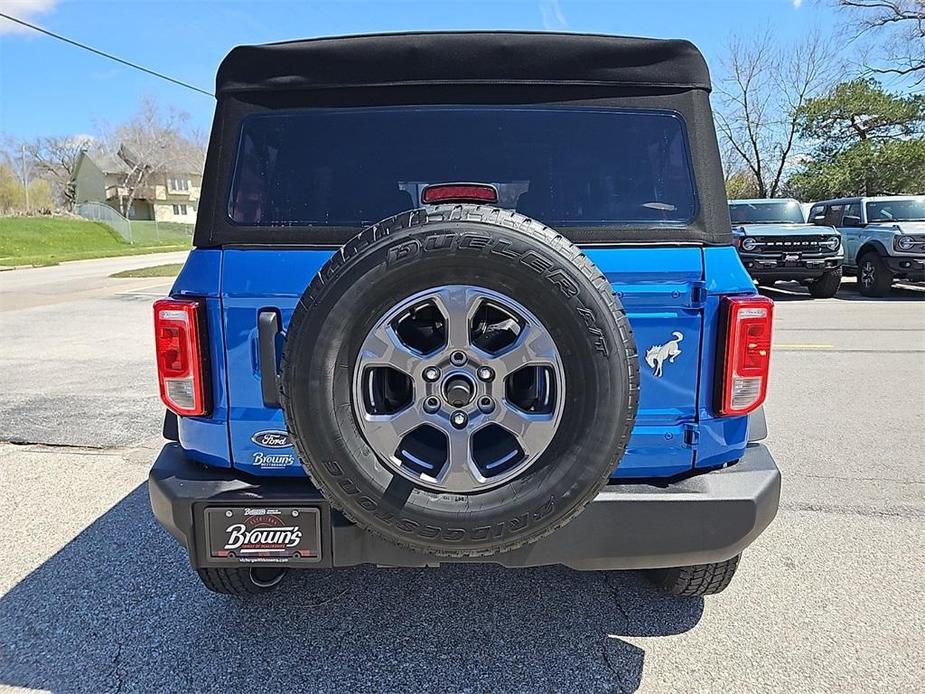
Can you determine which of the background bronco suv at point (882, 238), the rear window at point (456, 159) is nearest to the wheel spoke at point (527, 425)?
the rear window at point (456, 159)

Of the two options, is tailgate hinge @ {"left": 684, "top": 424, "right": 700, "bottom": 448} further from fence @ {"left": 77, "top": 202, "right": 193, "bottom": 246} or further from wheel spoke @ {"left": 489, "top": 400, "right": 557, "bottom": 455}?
fence @ {"left": 77, "top": 202, "right": 193, "bottom": 246}

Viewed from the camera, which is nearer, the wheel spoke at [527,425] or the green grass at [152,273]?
the wheel spoke at [527,425]

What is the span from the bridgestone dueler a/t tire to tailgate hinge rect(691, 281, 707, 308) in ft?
1.24

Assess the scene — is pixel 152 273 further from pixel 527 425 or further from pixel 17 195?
pixel 17 195

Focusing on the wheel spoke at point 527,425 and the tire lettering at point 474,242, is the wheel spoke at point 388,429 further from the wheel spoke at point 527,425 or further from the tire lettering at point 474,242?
the tire lettering at point 474,242

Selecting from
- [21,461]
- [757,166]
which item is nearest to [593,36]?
[21,461]

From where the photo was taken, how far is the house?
240 ft

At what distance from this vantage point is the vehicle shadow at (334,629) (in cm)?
246

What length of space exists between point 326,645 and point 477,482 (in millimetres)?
1123

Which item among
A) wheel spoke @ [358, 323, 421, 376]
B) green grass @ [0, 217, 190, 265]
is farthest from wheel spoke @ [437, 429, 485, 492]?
green grass @ [0, 217, 190, 265]

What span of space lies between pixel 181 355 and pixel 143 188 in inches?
3084

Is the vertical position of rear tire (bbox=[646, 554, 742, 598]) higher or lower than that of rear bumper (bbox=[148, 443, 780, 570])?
lower

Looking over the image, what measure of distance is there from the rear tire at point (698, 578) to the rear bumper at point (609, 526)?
0.44m

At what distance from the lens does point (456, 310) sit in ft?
6.45
